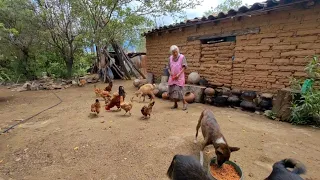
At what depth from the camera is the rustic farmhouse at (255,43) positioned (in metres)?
4.79

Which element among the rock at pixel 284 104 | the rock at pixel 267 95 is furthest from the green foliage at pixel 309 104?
the rock at pixel 267 95

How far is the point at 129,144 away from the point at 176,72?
9.02 ft

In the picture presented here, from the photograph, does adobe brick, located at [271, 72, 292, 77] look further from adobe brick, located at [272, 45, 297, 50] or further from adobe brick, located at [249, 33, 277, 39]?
adobe brick, located at [249, 33, 277, 39]

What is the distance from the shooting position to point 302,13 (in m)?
4.78

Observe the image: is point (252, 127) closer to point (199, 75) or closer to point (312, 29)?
point (312, 29)

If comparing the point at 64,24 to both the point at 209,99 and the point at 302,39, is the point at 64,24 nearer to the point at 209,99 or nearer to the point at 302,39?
the point at 209,99

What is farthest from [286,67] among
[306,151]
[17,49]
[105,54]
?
[17,49]

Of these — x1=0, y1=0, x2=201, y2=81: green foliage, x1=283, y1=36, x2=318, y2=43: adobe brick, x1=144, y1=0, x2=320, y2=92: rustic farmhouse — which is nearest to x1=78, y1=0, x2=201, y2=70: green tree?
x1=0, y1=0, x2=201, y2=81: green foliage

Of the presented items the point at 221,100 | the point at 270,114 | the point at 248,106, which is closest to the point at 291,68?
the point at 270,114

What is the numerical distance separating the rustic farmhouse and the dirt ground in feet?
4.37

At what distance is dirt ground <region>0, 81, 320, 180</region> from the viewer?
9.10 feet

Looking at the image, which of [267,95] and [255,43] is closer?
[267,95]

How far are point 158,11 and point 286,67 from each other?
26.3 feet

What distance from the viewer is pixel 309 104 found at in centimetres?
424
